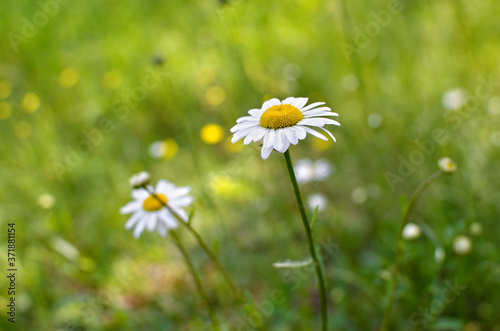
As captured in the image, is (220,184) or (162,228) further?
(220,184)

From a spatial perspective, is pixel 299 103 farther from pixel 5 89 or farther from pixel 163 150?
pixel 5 89

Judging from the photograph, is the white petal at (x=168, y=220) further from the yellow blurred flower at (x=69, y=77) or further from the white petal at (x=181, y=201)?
the yellow blurred flower at (x=69, y=77)

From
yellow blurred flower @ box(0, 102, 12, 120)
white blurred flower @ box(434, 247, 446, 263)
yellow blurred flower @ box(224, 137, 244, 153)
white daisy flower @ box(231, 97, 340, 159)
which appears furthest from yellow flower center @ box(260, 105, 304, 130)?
yellow blurred flower @ box(0, 102, 12, 120)

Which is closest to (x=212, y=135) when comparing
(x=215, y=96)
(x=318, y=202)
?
(x=215, y=96)

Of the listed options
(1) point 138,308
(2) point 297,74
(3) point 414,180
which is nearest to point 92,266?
(1) point 138,308

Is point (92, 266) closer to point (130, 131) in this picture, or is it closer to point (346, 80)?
point (130, 131)

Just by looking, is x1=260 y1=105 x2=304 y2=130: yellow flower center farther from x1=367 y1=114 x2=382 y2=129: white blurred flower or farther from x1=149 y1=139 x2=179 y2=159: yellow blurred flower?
x1=149 y1=139 x2=179 y2=159: yellow blurred flower
